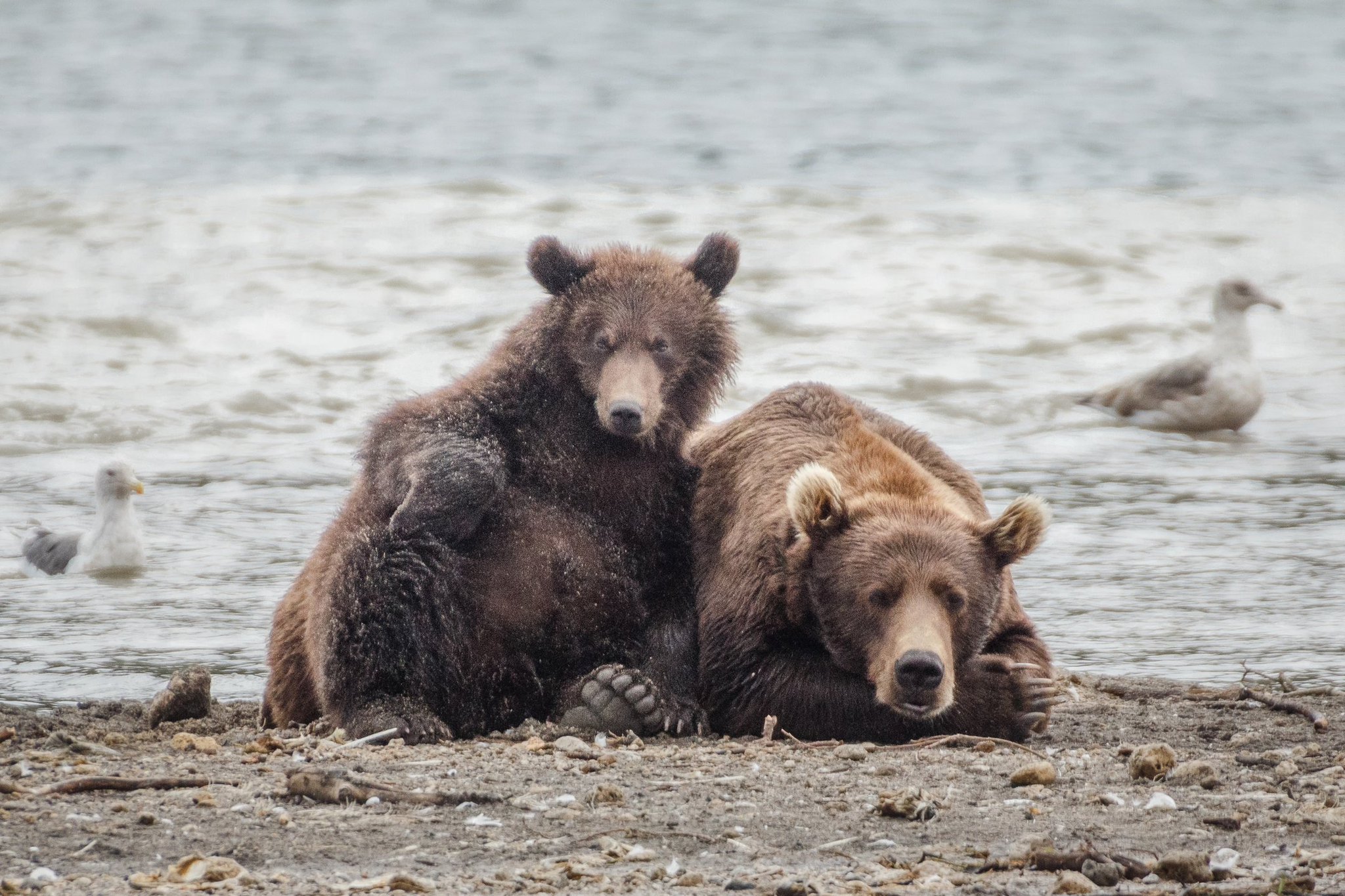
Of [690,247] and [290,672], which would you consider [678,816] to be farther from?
[690,247]

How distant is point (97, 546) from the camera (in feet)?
28.6

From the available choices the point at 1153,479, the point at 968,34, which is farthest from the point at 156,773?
the point at 968,34

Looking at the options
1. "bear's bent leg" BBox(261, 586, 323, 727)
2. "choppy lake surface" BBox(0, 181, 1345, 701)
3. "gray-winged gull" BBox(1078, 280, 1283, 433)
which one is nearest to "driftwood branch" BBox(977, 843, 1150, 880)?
"bear's bent leg" BBox(261, 586, 323, 727)

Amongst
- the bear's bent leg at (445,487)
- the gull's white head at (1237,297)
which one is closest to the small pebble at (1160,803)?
the bear's bent leg at (445,487)

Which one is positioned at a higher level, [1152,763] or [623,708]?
[1152,763]

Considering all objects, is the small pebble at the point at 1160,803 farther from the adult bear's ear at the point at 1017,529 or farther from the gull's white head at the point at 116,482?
the gull's white head at the point at 116,482

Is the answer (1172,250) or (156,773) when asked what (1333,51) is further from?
(156,773)

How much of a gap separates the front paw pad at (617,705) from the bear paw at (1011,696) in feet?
3.32

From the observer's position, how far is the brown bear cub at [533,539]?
561 centimetres

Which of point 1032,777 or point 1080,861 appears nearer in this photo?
point 1080,861

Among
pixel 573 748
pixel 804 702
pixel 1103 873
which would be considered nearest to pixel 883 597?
pixel 804 702

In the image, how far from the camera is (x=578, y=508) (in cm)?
605

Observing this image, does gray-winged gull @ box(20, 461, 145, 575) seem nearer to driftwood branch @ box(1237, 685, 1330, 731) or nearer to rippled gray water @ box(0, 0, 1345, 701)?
rippled gray water @ box(0, 0, 1345, 701)

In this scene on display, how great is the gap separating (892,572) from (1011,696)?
616 millimetres
